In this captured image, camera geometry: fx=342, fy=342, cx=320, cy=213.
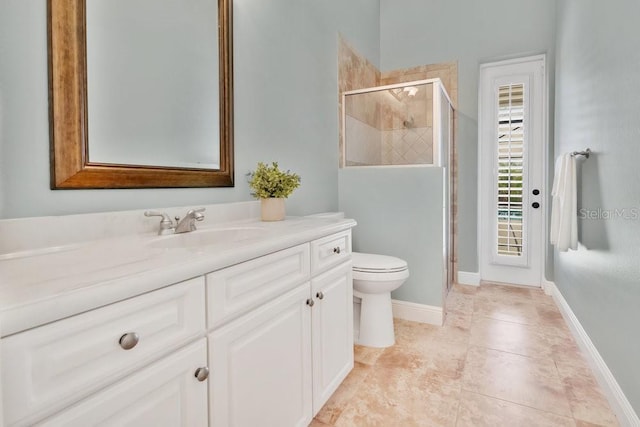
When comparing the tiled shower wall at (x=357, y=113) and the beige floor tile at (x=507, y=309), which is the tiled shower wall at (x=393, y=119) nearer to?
the tiled shower wall at (x=357, y=113)

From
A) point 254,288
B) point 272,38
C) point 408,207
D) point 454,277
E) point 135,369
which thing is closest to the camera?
point 135,369

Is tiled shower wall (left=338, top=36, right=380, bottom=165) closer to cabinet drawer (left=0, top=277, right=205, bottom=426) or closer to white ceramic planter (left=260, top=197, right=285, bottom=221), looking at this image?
white ceramic planter (left=260, top=197, right=285, bottom=221)

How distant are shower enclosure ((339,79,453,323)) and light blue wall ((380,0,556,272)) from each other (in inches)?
26.7

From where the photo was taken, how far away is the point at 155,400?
737 millimetres

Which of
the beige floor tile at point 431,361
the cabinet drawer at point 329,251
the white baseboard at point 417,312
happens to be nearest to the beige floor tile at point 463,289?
the white baseboard at point 417,312

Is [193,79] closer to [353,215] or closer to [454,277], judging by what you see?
[353,215]

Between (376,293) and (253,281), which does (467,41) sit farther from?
(253,281)

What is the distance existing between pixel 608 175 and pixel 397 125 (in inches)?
58.1

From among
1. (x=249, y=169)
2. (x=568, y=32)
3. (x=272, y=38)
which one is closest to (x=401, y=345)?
(x=249, y=169)

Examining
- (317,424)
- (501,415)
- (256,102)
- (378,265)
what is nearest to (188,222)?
(256,102)

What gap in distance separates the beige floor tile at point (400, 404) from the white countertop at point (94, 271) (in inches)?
36.1

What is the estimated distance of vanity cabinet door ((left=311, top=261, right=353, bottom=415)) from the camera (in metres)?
1.41

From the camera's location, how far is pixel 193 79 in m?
1.51

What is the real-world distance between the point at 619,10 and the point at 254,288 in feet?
6.59
